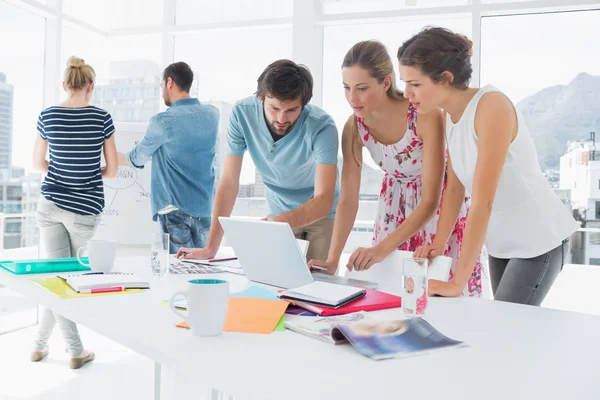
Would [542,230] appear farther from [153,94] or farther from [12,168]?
[153,94]

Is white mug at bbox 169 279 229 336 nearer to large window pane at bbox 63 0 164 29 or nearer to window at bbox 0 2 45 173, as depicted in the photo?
window at bbox 0 2 45 173

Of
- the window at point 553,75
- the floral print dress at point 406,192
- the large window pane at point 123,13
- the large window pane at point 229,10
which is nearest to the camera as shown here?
the floral print dress at point 406,192

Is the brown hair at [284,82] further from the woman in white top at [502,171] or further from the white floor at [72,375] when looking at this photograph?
the white floor at [72,375]

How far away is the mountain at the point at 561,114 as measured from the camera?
140 inches

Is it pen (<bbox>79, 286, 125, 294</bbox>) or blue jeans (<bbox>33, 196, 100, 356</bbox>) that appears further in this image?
blue jeans (<bbox>33, 196, 100, 356</bbox>)

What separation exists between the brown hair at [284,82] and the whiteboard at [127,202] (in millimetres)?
2328

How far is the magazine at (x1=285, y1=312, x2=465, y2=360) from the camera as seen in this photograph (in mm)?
924

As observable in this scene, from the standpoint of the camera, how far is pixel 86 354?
3029mm

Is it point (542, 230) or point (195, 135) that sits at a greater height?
point (195, 135)

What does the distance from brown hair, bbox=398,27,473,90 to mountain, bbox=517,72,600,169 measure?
7.39ft

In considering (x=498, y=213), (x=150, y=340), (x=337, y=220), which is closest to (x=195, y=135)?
(x=337, y=220)

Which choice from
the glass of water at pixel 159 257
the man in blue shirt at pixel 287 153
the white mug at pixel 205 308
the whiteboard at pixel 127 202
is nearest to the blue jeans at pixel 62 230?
the man in blue shirt at pixel 287 153

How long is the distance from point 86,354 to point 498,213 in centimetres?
236

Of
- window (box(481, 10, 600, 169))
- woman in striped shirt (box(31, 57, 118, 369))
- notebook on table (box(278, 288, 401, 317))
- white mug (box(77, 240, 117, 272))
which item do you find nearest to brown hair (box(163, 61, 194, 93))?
woman in striped shirt (box(31, 57, 118, 369))
